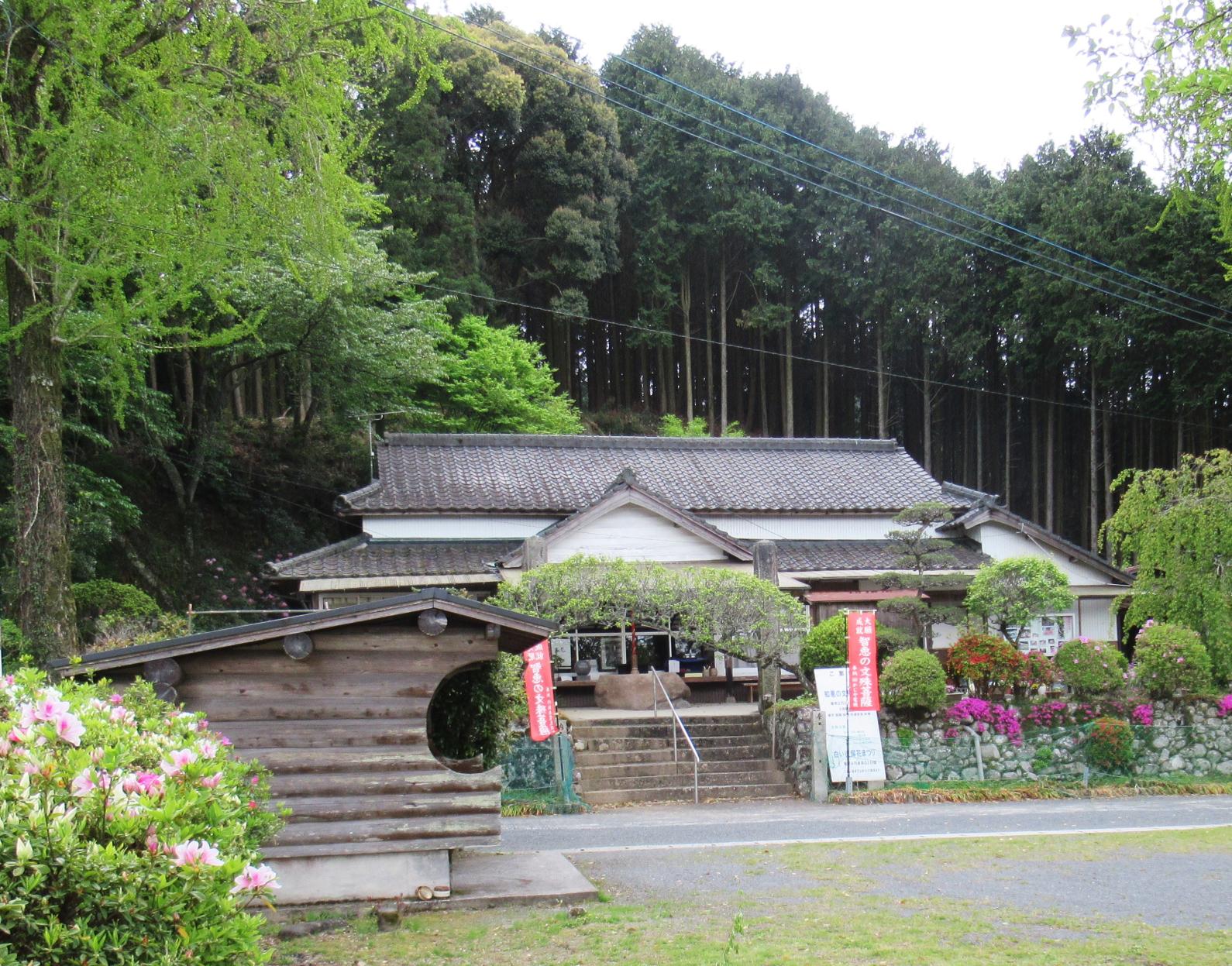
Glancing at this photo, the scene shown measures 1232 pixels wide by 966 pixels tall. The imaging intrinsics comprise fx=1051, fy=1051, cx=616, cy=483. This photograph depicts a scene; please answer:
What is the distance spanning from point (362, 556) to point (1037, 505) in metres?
24.6

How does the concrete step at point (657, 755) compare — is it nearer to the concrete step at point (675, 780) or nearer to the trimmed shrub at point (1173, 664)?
the concrete step at point (675, 780)

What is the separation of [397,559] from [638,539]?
4.97 metres

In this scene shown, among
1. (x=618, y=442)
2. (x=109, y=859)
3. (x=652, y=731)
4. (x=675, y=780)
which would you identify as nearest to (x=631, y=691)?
(x=652, y=731)

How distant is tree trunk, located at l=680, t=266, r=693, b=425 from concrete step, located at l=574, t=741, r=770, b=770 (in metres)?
19.5

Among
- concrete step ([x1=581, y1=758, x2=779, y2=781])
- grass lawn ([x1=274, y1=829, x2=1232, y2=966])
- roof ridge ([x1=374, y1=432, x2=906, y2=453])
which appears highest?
roof ridge ([x1=374, y1=432, x2=906, y2=453])

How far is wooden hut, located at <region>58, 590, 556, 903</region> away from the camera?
8.31 metres

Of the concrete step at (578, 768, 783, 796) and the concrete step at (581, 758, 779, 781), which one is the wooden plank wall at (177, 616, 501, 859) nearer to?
the concrete step at (578, 768, 783, 796)

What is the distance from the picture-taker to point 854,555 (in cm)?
2391

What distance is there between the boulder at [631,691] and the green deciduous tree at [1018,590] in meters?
5.89

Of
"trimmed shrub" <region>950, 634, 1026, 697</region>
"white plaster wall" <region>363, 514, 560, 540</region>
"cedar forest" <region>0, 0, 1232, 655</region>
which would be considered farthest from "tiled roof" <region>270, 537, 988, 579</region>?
"trimmed shrub" <region>950, 634, 1026, 697</region>

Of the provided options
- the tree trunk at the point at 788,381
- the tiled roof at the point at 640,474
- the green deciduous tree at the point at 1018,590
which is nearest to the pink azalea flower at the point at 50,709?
the green deciduous tree at the point at 1018,590

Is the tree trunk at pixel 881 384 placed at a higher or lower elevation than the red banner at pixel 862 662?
higher

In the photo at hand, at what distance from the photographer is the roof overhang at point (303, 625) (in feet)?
26.3

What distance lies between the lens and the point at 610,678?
20.2m
